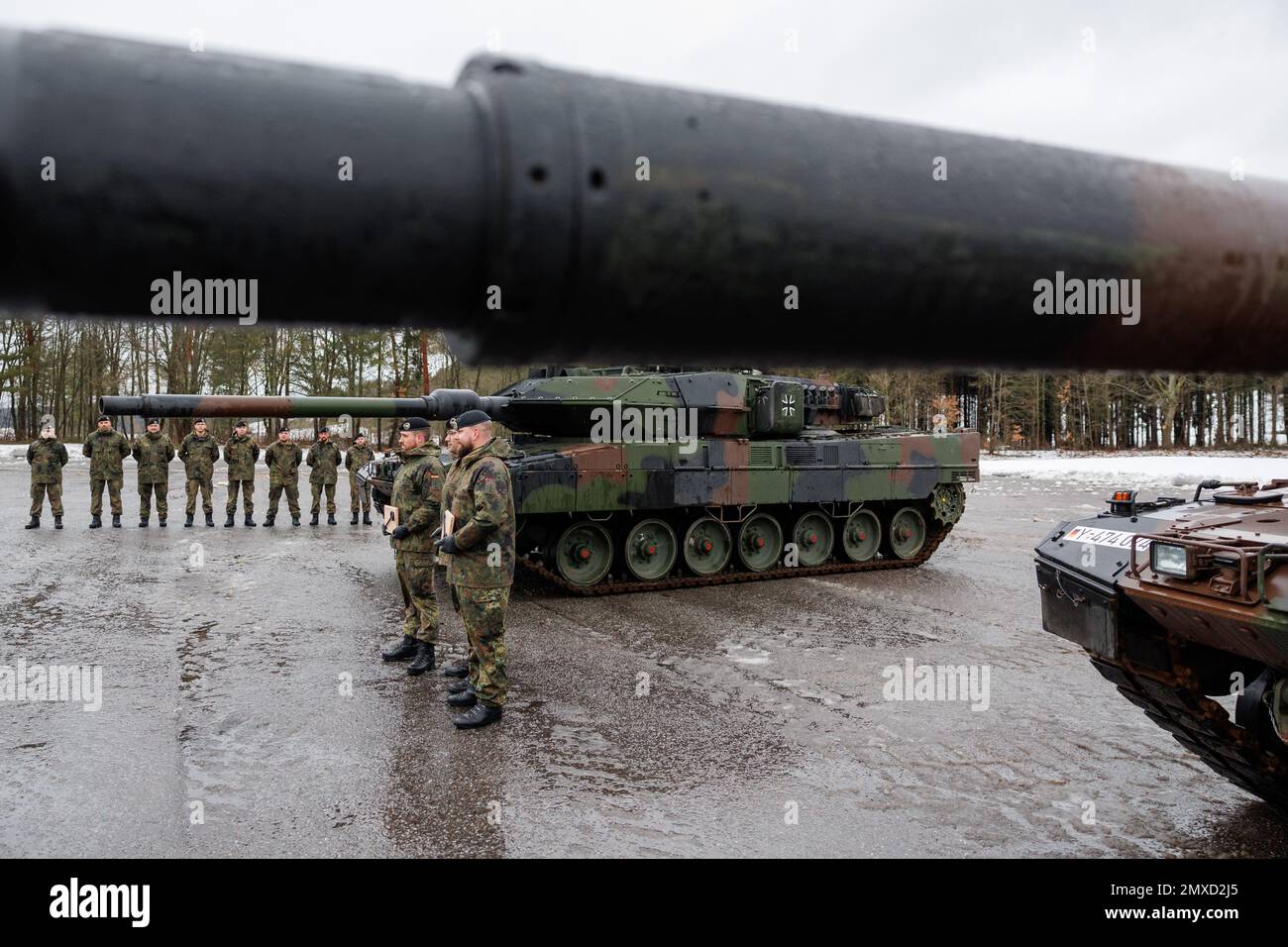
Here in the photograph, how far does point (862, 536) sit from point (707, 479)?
2.47 m

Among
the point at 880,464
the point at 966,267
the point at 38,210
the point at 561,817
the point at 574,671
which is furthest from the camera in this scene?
the point at 880,464

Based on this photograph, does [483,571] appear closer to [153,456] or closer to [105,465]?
[153,456]

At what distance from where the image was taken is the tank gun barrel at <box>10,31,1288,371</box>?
0.76m

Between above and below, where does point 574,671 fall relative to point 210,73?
below

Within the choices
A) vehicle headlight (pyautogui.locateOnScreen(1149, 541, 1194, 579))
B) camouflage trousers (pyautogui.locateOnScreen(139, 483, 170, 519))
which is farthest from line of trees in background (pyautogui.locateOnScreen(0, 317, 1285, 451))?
vehicle headlight (pyautogui.locateOnScreen(1149, 541, 1194, 579))

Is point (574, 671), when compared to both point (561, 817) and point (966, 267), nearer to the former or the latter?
point (561, 817)

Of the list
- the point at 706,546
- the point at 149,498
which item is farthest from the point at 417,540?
the point at 149,498

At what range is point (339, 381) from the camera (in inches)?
1612

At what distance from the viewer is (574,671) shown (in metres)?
6.46

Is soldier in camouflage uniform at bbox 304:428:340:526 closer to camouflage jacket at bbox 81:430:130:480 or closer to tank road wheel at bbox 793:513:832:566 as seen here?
camouflage jacket at bbox 81:430:130:480

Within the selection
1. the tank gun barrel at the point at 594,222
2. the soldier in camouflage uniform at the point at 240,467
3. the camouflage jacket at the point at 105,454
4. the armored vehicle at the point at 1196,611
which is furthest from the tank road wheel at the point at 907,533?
the camouflage jacket at the point at 105,454
